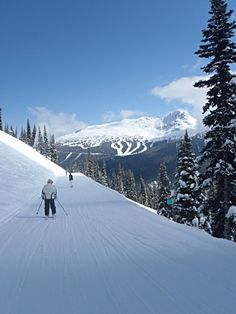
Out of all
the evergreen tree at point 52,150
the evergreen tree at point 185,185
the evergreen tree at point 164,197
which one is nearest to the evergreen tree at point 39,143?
the evergreen tree at point 52,150

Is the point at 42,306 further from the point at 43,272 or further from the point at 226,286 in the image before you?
the point at 226,286

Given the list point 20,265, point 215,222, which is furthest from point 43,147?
point 20,265

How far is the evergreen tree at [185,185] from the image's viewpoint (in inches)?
1042

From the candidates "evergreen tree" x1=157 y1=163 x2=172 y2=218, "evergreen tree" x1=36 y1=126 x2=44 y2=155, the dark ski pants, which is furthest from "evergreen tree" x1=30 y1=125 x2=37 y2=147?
the dark ski pants

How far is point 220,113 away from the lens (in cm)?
1656

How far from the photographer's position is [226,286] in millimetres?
5438

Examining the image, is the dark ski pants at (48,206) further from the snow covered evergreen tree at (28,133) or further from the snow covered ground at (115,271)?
the snow covered evergreen tree at (28,133)

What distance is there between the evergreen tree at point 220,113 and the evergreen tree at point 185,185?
8827mm

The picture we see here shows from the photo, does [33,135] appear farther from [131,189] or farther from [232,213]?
[232,213]

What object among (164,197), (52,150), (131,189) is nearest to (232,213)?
(164,197)

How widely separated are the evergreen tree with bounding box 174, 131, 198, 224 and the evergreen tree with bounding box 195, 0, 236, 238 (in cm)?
883

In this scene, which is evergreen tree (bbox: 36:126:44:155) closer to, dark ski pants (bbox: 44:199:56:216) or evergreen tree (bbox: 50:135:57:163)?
evergreen tree (bbox: 50:135:57:163)

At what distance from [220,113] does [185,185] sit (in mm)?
11359

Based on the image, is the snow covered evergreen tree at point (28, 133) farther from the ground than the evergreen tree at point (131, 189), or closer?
farther from the ground
